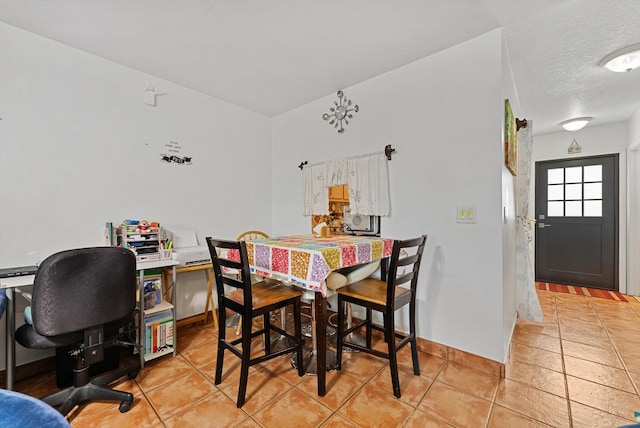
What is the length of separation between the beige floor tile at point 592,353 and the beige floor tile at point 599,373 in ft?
0.25

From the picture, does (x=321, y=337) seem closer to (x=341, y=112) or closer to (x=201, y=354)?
(x=201, y=354)

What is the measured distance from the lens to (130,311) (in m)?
1.70

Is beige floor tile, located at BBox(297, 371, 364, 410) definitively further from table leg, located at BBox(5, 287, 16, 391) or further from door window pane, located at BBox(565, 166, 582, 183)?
door window pane, located at BBox(565, 166, 582, 183)

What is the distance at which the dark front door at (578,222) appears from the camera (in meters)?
3.90

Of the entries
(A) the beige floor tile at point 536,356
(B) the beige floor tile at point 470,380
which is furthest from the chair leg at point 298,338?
(A) the beige floor tile at point 536,356

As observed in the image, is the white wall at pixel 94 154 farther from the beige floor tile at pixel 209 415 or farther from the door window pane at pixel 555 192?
the door window pane at pixel 555 192

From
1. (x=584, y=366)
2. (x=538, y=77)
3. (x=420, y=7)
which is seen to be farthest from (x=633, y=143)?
(x=420, y=7)

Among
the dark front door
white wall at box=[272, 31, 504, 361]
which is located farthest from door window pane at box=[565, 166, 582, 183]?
white wall at box=[272, 31, 504, 361]

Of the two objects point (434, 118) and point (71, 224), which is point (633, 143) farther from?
point (71, 224)

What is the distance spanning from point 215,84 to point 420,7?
1.99 metres

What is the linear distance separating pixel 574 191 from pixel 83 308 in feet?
19.1

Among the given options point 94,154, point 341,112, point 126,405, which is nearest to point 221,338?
point 126,405

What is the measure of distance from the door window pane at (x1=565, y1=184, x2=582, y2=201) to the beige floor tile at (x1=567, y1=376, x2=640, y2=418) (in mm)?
3359

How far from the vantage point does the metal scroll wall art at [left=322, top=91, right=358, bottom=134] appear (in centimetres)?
286
